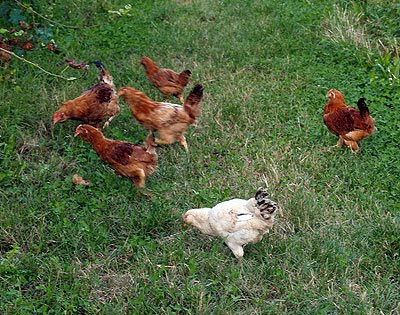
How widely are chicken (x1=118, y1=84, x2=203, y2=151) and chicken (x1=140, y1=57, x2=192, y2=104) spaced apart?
77 cm

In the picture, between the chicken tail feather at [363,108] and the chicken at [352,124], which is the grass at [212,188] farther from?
the chicken tail feather at [363,108]

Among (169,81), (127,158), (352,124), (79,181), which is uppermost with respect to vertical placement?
(352,124)

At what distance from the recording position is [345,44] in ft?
21.8

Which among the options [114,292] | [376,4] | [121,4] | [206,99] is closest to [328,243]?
[114,292]

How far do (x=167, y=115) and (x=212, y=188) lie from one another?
30.5 inches

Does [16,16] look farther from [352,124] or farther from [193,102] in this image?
[352,124]

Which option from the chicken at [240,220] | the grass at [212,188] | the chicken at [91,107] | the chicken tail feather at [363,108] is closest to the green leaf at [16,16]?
the grass at [212,188]

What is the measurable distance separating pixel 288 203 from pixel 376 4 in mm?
4481

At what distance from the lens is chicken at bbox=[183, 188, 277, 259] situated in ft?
11.7

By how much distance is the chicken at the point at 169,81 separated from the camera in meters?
5.56

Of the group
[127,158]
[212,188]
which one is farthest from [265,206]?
[127,158]

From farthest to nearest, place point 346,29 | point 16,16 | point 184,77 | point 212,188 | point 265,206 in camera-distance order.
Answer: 1. point 346,29
2. point 16,16
3. point 184,77
4. point 212,188
5. point 265,206

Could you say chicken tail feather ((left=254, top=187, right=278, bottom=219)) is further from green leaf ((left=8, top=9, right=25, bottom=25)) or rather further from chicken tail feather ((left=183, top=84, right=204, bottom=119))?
green leaf ((left=8, top=9, right=25, bottom=25))

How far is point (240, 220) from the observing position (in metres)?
3.66
